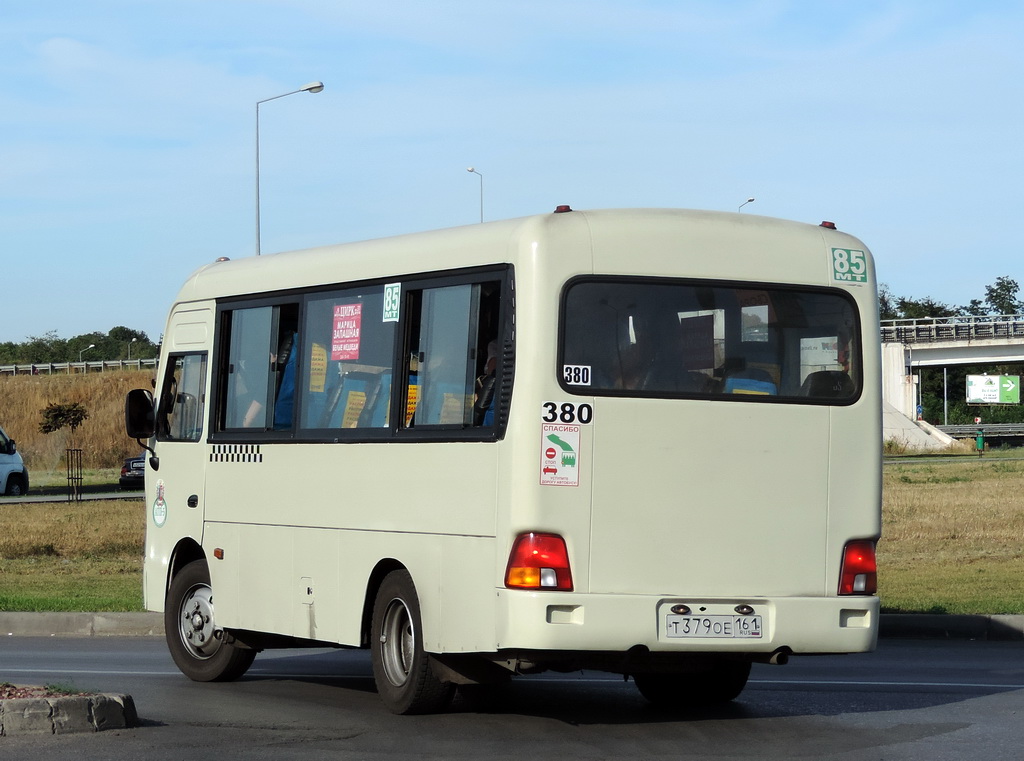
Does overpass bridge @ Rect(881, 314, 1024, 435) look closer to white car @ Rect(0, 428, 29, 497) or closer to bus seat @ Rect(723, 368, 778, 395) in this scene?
white car @ Rect(0, 428, 29, 497)

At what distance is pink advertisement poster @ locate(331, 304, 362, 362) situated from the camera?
10539 mm

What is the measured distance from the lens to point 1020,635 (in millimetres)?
14719

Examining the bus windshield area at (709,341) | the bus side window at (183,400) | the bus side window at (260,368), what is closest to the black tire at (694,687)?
the bus windshield area at (709,341)

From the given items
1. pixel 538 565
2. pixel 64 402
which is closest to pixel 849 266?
pixel 538 565

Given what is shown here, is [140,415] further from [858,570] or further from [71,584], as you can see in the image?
[71,584]

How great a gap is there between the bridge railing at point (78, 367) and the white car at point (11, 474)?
46.7m

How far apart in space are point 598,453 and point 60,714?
3.20 m

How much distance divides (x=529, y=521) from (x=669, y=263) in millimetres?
1722

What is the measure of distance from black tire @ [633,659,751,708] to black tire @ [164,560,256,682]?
3.10 metres

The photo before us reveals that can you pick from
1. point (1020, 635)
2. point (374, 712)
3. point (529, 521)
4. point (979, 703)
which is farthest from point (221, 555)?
point (1020, 635)

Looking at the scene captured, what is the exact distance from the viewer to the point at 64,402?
286ft

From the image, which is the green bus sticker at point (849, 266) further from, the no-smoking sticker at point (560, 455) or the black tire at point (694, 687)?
the black tire at point (694, 687)

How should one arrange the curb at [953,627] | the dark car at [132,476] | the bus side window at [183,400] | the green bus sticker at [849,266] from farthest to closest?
1. the dark car at [132,476]
2. the curb at [953,627]
3. the bus side window at [183,400]
4. the green bus sticker at [849,266]

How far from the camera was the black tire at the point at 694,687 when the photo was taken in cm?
1046
